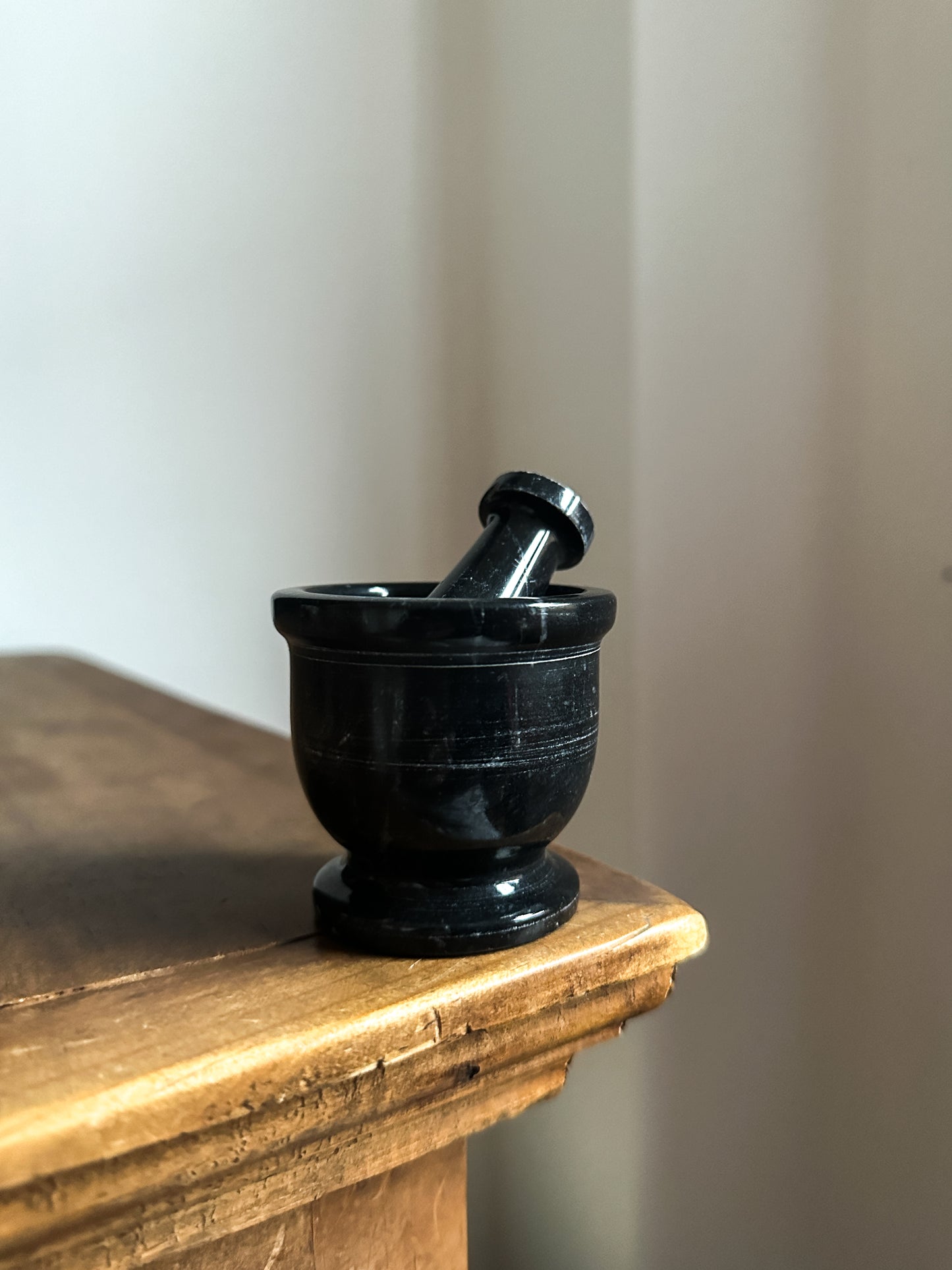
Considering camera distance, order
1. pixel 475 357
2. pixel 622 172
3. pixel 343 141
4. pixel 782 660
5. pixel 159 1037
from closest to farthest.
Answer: pixel 159 1037 < pixel 782 660 < pixel 622 172 < pixel 343 141 < pixel 475 357

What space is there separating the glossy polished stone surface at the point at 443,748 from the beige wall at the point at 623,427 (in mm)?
604

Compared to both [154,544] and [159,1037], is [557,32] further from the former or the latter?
[159,1037]

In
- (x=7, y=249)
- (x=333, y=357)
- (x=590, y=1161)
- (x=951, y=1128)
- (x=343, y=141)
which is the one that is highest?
(x=343, y=141)

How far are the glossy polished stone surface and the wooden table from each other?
0.7 inches

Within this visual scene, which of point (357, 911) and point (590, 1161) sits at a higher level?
point (357, 911)

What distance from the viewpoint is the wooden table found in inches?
12.2

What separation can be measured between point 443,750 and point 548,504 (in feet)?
0.49

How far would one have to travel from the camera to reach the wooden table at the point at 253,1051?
311mm

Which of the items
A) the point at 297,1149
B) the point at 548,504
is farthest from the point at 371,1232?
the point at 548,504

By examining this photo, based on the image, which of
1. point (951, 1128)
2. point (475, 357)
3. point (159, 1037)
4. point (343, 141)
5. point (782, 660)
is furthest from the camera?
point (475, 357)

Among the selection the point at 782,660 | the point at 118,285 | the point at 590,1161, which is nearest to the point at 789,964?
the point at 782,660

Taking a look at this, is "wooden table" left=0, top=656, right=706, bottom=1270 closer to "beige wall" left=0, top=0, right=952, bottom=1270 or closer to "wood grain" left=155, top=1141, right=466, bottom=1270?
"wood grain" left=155, top=1141, right=466, bottom=1270

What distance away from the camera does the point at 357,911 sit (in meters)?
0.41

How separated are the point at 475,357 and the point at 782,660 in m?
0.77
